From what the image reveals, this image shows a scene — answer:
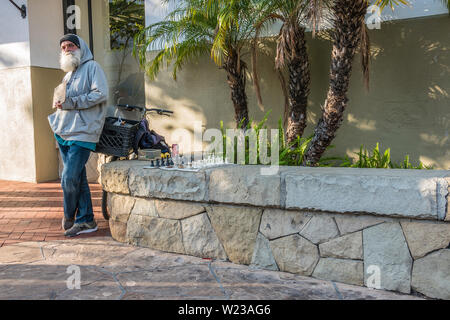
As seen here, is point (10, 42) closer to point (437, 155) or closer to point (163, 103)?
point (163, 103)

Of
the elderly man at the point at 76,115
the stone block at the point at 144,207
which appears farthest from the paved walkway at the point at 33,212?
the stone block at the point at 144,207

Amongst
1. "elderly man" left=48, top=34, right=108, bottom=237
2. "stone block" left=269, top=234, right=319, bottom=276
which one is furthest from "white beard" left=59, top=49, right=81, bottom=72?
"stone block" left=269, top=234, right=319, bottom=276

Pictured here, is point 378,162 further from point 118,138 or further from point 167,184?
point 118,138

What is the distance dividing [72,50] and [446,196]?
11.3 feet

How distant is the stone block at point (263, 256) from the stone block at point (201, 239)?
28 centimetres

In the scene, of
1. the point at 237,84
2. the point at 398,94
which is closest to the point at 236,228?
the point at 237,84

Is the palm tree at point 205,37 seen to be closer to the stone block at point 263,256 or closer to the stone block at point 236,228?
the stone block at point 236,228

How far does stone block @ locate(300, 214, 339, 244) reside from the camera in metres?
2.85

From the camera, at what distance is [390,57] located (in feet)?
17.4

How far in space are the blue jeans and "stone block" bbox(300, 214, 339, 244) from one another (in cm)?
222

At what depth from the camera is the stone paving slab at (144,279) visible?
269 centimetres

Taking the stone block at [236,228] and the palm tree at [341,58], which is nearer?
the stone block at [236,228]

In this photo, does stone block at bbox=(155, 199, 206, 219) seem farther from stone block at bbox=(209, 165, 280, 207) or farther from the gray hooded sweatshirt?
the gray hooded sweatshirt
